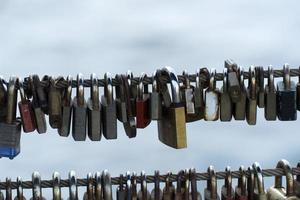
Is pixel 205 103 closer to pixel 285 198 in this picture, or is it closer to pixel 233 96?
pixel 233 96

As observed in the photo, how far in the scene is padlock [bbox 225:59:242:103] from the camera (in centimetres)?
384

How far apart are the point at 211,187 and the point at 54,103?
0.82 meters

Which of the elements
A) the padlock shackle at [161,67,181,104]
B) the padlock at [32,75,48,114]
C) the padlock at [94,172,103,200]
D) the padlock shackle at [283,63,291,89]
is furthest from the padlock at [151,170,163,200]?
the padlock shackle at [283,63,291,89]

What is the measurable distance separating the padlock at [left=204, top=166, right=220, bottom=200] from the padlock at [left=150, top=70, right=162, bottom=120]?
1.15 ft

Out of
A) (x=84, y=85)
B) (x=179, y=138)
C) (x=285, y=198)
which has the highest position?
(x=84, y=85)

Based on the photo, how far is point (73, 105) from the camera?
3.89 m

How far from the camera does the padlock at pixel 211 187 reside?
3.89 m

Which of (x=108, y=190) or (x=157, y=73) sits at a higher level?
(x=157, y=73)

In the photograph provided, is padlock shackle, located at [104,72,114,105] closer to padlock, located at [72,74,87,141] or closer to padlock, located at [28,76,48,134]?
padlock, located at [72,74,87,141]

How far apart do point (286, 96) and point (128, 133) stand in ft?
2.48

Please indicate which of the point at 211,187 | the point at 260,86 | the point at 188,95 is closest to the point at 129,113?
the point at 188,95

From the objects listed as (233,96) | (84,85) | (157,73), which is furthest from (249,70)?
(84,85)

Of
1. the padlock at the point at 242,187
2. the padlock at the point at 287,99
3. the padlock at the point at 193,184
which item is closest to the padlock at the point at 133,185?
the padlock at the point at 193,184

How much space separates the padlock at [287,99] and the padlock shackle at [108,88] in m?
0.78
